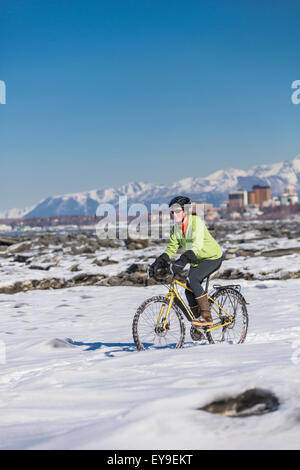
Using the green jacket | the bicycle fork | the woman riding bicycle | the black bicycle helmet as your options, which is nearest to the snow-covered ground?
the bicycle fork

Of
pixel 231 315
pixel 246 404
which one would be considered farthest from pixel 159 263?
pixel 246 404

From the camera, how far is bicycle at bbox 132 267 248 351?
21.0 feet

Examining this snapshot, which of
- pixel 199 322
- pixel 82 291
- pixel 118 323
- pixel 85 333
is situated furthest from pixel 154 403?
pixel 82 291

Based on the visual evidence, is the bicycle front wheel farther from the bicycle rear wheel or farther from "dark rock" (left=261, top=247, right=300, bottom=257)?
"dark rock" (left=261, top=247, right=300, bottom=257)

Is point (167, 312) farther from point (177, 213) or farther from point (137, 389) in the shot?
point (137, 389)

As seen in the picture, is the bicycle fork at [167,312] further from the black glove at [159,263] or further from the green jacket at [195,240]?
the green jacket at [195,240]

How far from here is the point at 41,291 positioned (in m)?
15.2

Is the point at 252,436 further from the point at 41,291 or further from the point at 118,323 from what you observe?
the point at 41,291

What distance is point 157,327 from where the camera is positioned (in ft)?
21.4

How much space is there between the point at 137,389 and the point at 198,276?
2.32 meters

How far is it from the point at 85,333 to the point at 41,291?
21.4 ft

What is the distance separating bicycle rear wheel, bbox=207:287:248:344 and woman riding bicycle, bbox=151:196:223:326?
0.39 metres
